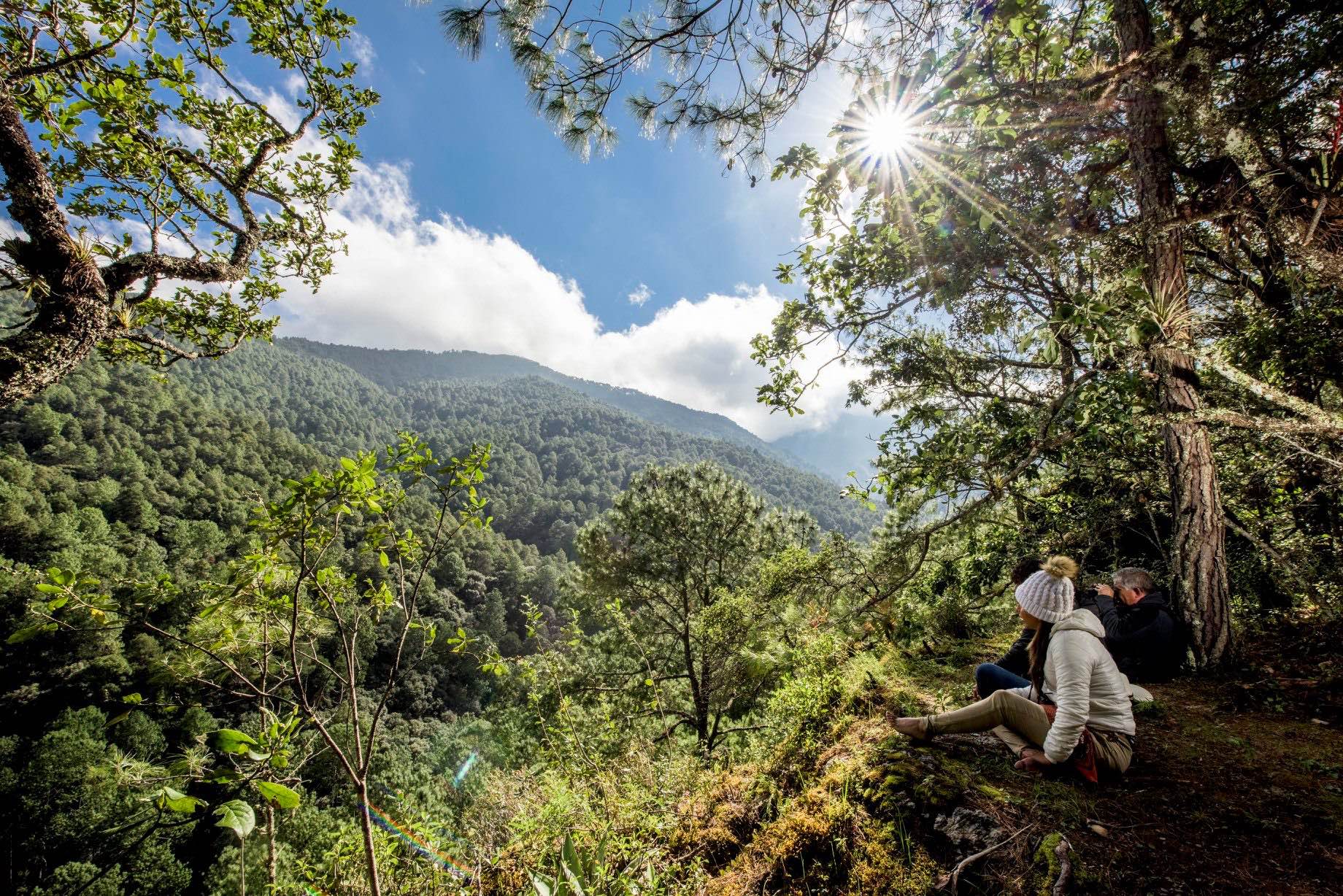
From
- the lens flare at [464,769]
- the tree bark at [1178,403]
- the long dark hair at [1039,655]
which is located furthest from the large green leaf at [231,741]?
the lens flare at [464,769]

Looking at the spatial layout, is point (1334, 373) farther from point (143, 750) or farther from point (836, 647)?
point (143, 750)

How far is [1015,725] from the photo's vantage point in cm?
336

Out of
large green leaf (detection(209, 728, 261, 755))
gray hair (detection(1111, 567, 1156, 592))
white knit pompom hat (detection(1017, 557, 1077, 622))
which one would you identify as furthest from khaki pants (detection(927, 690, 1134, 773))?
large green leaf (detection(209, 728, 261, 755))

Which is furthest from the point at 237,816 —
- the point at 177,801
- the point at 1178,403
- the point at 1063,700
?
the point at 1178,403

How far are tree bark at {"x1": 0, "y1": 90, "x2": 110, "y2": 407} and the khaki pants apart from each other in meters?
6.36

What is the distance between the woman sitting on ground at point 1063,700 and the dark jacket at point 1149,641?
1.46m

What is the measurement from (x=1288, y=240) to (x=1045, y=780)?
4.46 metres

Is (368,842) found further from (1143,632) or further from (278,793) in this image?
(1143,632)

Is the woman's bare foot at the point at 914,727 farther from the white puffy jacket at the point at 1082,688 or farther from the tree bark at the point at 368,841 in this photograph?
the tree bark at the point at 368,841

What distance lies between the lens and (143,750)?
21875 millimetres

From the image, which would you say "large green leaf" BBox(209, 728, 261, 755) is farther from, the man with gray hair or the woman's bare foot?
the man with gray hair

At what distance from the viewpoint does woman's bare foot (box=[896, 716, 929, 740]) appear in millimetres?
3600

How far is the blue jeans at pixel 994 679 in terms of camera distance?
12.4 ft

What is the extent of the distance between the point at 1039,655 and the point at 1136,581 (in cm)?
176
